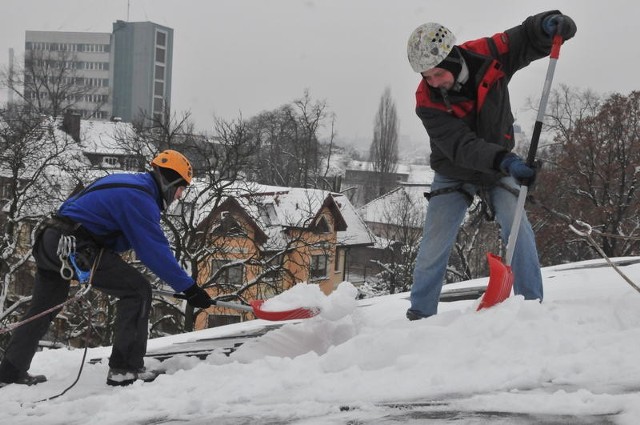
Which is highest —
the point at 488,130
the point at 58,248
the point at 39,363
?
the point at 488,130

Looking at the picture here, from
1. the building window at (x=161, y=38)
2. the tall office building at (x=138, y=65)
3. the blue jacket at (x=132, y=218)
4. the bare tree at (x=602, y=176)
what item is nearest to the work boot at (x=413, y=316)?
the blue jacket at (x=132, y=218)

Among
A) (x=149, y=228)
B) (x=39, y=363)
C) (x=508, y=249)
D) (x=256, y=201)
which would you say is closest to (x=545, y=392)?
(x=508, y=249)

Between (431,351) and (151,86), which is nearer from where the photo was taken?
(431,351)

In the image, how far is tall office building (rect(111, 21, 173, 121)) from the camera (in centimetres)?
7675

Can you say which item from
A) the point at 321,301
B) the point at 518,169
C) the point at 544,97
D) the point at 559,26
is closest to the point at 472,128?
the point at 544,97

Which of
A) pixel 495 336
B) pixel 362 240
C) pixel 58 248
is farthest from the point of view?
pixel 362 240

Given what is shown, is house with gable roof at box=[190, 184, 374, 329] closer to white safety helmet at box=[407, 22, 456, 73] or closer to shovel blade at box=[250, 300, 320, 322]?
shovel blade at box=[250, 300, 320, 322]

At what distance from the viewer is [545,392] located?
104 inches

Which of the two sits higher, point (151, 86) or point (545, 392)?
point (151, 86)

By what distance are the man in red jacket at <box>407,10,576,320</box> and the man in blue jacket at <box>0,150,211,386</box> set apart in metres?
1.55

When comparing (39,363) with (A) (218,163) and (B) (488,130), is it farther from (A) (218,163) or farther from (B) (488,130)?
(A) (218,163)

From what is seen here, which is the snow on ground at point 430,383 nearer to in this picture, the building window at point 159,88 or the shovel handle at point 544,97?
the shovel handle at point 544,97

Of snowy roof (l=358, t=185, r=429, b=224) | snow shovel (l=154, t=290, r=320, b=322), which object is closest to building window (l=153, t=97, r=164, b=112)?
snowy roof (l=358, t=185, r=429, b=224)

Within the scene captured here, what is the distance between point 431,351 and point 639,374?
0.88 m
